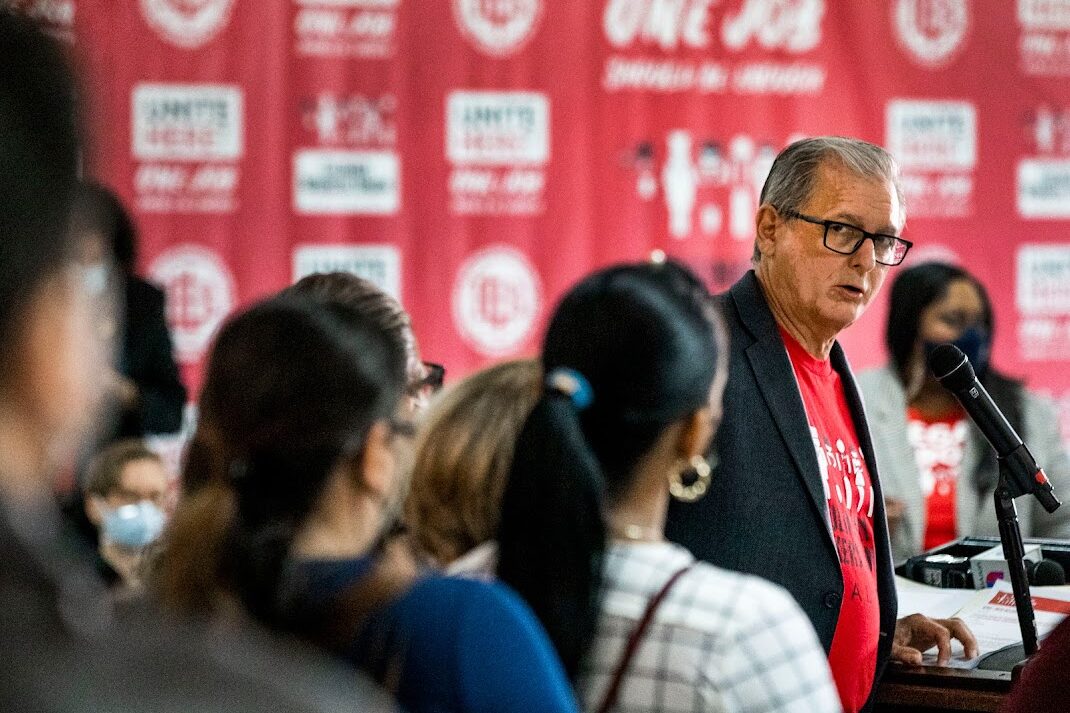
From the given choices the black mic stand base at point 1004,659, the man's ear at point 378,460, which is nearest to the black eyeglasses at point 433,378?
the man's ear at point 378,460

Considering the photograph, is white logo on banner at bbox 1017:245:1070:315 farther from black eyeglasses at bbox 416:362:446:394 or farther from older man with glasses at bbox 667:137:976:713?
black eyeglasses at bbox 416:362:446:394

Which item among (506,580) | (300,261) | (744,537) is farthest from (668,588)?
(300,261)

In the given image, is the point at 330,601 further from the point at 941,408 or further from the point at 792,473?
the point at 941,408

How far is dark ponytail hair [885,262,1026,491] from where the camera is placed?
359cm

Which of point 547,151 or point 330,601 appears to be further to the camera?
point 547,151

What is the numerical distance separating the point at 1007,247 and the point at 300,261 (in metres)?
2.62

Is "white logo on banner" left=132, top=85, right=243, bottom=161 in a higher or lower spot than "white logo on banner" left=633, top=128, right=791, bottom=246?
higher

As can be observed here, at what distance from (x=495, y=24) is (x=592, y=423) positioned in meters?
3.63

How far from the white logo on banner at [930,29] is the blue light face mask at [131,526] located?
322 centimetres

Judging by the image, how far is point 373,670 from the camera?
3.46 feet

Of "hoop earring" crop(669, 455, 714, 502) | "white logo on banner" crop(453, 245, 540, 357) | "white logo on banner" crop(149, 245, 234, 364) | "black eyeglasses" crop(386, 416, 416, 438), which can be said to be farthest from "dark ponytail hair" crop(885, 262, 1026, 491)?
"black eyeglasses" crop(386, 416, 416, 438)

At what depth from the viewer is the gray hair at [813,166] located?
2299mm

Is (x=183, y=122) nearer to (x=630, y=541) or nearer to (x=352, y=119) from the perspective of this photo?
(x=352, y=119)

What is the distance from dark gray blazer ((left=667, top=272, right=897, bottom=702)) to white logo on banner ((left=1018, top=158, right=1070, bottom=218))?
3.40m
